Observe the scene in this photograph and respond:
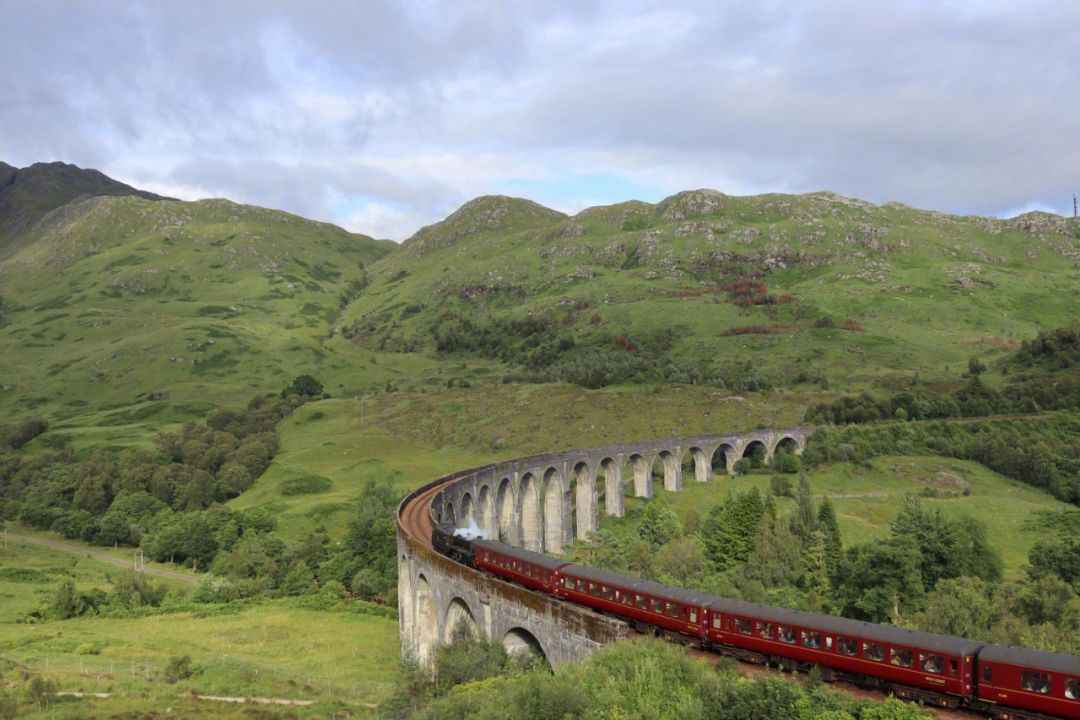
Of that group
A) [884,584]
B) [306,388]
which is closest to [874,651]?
[884,584]

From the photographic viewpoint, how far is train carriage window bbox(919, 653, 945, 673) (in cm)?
2250

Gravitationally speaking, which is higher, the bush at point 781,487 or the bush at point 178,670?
the bush at point 781,487

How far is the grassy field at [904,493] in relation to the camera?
69.8 meters

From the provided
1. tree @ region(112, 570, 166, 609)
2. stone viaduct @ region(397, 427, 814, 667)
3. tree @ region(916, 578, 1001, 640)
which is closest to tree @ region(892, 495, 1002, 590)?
tree @ region(916, 578, 1001, 640)

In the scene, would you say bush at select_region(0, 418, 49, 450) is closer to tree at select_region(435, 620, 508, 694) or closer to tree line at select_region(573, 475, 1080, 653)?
tree line at select_region(573, 475, 1080, 653)

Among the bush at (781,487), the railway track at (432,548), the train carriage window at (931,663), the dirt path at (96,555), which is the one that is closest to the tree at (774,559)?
the bush at (781,487)

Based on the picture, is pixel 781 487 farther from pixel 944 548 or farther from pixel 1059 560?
pixel 1059 560

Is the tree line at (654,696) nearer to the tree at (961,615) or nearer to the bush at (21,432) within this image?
the tree at (961,615)

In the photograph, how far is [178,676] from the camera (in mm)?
46562

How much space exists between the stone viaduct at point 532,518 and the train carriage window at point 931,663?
10.2 meters

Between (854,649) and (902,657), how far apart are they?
1.48m

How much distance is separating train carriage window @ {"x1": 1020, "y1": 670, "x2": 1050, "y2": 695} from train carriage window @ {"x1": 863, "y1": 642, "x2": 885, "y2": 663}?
3902 mm

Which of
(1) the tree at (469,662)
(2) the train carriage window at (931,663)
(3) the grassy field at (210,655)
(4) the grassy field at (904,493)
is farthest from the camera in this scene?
(4) the grassy field at (904,493)

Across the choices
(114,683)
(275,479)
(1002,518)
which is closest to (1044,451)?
(1002,518)
